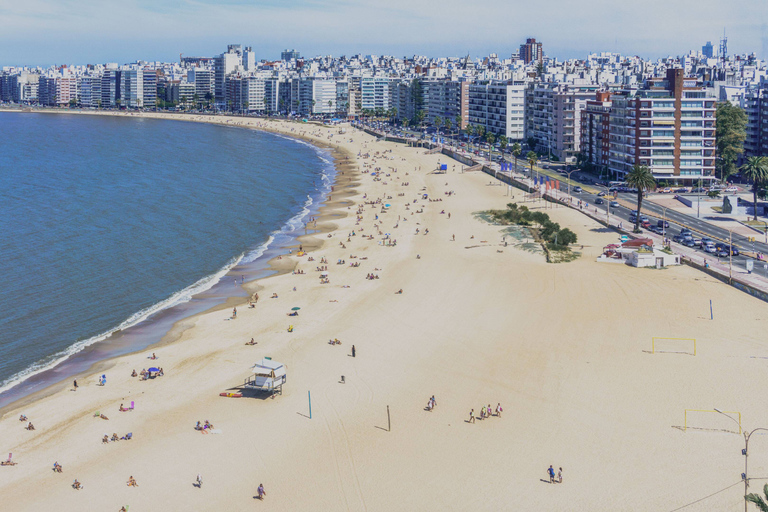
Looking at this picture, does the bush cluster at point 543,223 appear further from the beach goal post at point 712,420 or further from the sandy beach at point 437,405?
the beach goal post at point 712,420

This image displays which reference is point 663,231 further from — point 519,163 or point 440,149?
point 440,149

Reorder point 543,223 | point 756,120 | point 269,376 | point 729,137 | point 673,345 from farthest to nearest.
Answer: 1. point 756,120
2. point 729,137
3. point 543,223
4. point 673,345
5. point 269,376

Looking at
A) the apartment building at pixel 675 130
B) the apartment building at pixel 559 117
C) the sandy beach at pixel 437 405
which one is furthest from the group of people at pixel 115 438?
the apartment building at pixel 559 117

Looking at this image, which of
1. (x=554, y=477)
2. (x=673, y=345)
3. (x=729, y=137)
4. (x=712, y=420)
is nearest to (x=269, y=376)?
(x=554, y=477)

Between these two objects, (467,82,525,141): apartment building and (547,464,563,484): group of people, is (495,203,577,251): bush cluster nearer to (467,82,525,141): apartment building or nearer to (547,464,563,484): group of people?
(547,464,563,484): group of people

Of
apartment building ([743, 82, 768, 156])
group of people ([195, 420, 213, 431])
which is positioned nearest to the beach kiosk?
group of people ([195, 420, 213, 431])

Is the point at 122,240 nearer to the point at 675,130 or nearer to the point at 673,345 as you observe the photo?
the point at 673,345

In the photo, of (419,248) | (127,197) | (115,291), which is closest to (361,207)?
(419,248)
